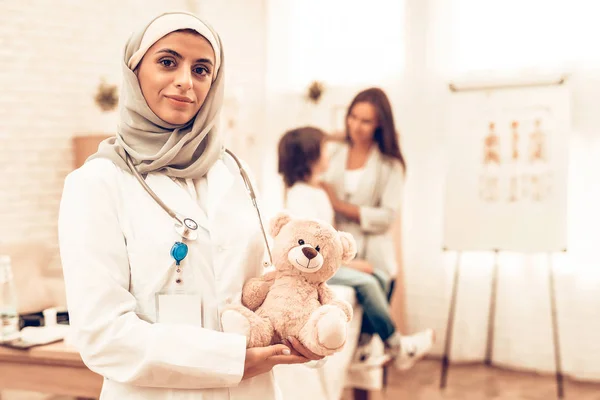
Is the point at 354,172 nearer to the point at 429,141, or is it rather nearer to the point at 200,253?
the point at 429,141

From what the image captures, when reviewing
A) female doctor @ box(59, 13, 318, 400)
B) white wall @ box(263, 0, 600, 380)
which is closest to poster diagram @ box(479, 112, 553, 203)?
white wall @ box(263, 0, 600, 380)

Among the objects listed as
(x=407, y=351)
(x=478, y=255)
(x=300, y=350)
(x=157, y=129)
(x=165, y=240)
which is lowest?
(x=407, y=351)

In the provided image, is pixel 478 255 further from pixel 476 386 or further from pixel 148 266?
pixel 148 266

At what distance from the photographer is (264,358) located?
112cm

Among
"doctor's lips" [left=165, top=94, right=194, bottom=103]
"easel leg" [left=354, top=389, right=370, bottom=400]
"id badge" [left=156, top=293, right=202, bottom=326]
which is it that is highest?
"doctor's lips" [left=165, top=94, right=194, bottom=103]

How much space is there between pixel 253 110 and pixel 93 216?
3.63 m

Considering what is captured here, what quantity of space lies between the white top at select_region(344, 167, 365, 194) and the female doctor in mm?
1949

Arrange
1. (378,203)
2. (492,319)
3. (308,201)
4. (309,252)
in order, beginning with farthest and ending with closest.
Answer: (492,319) → (378,203) → (308,201) → (309,252)

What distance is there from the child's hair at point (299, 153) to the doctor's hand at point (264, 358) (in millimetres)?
1823

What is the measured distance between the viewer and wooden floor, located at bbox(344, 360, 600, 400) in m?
3.37

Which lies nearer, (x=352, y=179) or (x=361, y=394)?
(x=361, y=394)

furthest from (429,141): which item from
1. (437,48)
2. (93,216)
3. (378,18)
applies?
(93,216)

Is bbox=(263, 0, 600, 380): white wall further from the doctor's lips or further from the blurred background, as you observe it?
the doctor's lips

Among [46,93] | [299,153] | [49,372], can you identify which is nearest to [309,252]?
[49,372]
